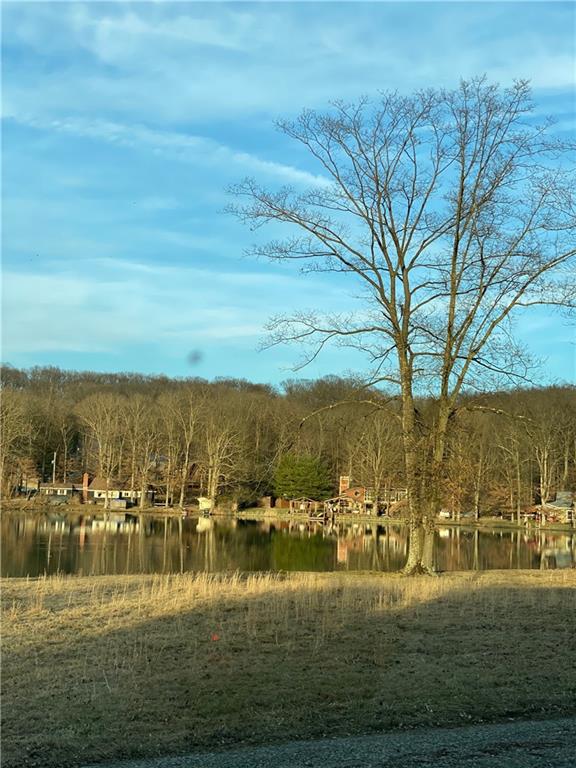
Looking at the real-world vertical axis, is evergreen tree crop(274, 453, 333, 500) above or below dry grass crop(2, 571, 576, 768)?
above

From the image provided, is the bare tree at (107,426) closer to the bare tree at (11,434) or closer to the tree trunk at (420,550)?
the bare tree at (11,434)

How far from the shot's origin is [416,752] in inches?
227

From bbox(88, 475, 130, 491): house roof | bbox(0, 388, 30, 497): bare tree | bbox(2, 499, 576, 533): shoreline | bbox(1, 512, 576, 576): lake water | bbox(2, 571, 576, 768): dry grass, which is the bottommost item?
bbox(1, 512, 576, 576): lake water

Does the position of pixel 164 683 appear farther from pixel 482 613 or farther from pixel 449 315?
pixel 449 315

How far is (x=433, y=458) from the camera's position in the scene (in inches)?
725

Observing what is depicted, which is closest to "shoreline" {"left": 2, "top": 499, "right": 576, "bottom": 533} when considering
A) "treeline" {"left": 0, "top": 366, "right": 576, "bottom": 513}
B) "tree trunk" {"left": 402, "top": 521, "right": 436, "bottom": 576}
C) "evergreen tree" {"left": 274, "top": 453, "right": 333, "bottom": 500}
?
"treeline" {"left": 0, "top": 366, "right": 576, "bottom": 513}

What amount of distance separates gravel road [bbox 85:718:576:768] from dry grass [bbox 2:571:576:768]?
1.10 ft

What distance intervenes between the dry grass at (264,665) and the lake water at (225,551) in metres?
13.5

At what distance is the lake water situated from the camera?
2764cm

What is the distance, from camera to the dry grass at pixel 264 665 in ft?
21.7

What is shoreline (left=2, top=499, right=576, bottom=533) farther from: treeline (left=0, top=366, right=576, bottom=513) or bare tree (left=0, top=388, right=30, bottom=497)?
bare tree (left=0, top=388, right=30, bottom=497)

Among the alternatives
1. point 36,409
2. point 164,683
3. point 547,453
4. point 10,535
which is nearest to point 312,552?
point 10,535

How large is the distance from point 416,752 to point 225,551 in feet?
101

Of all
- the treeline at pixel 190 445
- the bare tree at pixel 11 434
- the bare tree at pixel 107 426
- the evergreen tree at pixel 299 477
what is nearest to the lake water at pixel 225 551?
the bare tree at pixel 11 434
